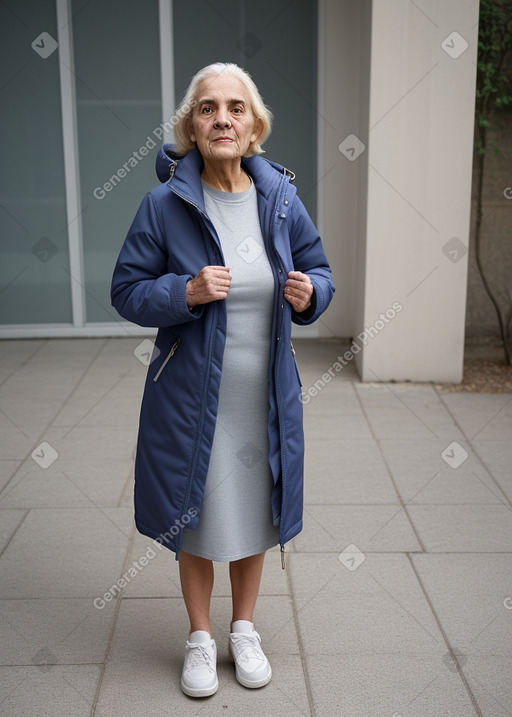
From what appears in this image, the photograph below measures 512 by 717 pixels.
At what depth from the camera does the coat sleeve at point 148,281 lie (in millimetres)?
2564

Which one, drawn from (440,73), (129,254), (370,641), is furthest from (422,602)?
(440,73)

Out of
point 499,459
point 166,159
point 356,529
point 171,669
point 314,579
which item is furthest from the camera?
point 499,459

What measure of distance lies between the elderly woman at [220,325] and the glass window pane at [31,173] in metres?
5.26

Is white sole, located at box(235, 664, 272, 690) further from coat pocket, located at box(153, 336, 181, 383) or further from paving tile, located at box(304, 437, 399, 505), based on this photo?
paving tile, located at box(304, 437, 399, 505)

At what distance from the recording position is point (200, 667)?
9.35ft

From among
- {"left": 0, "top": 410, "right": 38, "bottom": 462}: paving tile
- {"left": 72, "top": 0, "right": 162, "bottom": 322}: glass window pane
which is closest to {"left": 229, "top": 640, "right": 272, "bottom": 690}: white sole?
{"left": 0, "top": 410, "right": 38, "bottom": 462}: paving tile

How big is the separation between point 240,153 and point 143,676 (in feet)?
5.52

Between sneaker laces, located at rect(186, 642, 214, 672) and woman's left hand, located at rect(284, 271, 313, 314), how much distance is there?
114 cm

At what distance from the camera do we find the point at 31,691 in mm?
2846

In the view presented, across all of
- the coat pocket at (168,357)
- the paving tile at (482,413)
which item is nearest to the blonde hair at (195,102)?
the coat pocket at (168,357)

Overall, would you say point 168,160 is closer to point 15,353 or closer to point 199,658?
point 199,658

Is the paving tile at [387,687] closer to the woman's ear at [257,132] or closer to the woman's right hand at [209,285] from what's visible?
the woman's right hand at [209,285]

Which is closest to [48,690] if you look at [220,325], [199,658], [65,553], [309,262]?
[199,658]

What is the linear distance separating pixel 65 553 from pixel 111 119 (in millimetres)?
4786
